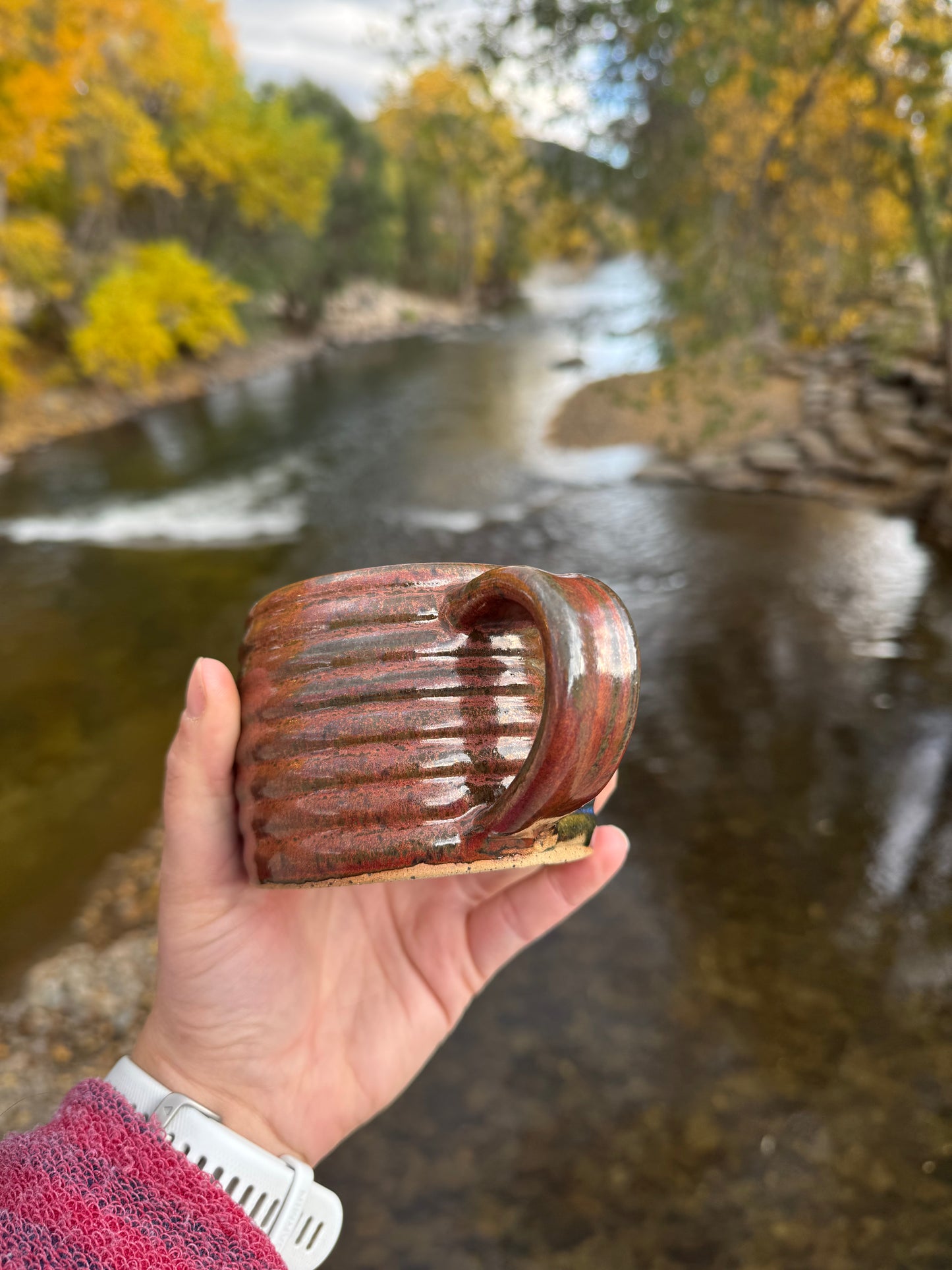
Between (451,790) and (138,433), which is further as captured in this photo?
(138,433)

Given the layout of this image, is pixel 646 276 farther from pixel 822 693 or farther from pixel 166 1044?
pixel 166 1044

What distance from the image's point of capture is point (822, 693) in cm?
544

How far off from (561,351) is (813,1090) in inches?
733

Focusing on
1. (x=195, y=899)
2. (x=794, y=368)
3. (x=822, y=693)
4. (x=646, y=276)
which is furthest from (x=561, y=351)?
(x=195, y=899)

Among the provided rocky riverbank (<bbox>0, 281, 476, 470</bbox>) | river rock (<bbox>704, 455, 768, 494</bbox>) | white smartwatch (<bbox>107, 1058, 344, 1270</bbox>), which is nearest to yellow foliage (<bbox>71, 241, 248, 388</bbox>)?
rocky riverbank (<bbox>0, 281, 476, 470</bbox>)

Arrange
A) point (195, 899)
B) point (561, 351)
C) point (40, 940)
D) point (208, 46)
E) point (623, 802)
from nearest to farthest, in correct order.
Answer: point (195, 899) → point (40, 940) → point (623, 802) → point (208, 46) → point (561, 351)

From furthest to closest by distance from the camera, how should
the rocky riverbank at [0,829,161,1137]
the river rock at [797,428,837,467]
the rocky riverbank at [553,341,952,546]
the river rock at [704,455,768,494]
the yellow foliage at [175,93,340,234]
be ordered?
the yellow foliage at [175,93,340,234], the river rock at [797,428,837,467], the river rock at [704,455,768,494], the rocky riverbank at [553,341,952,546], the rocky riverbank at [0,829,161,1137]

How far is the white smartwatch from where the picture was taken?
4.41 ft

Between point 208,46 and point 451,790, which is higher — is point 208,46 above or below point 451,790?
above

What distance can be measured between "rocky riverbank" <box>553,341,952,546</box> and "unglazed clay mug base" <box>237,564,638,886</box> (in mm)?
6029

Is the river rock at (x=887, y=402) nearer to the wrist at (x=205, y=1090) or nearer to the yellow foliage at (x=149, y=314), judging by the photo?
the wrist at (x=205, y=1090)

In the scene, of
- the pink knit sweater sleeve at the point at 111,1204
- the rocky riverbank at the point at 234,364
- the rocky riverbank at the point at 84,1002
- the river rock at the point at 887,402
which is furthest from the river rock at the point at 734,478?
the rocky riverbank at the point at 234,364

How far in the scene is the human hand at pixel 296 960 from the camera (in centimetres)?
141

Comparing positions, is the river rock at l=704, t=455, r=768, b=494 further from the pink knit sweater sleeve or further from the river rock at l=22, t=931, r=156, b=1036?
the pink knit sweater sleeve
